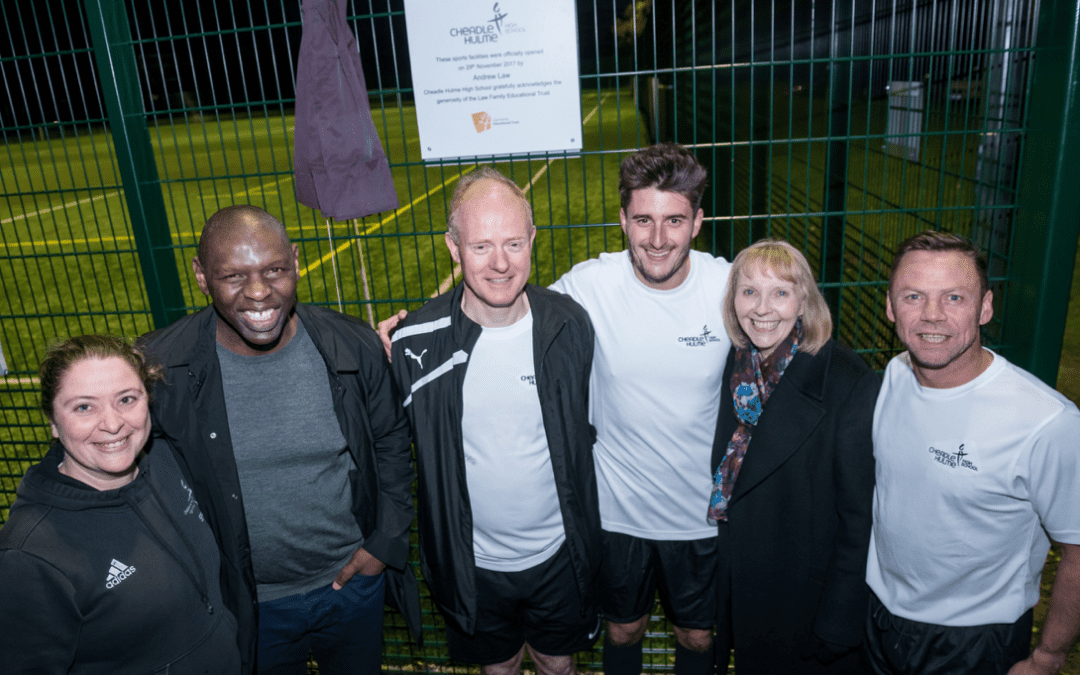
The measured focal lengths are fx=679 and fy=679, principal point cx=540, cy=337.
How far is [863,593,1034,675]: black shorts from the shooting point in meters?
2.14

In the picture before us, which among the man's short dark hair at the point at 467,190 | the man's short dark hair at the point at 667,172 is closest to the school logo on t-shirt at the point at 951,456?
the man's short dark hair at the point at 667,172

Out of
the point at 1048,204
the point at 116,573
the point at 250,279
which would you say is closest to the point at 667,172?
the point at 250,279

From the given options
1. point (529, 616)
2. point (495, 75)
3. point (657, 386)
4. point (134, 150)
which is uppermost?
point (495, 75)

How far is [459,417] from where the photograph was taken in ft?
8.24

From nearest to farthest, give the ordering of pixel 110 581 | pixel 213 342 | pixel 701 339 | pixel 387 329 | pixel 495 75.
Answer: pixel 110 581, pixel 213 342, pixel 701 339, pixel 387 329, pixel 495 75

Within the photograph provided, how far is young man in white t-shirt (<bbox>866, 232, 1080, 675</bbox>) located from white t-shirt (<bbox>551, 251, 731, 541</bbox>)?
675 millimetres

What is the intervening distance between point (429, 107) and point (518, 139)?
42cm

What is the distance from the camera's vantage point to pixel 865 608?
7.89ft

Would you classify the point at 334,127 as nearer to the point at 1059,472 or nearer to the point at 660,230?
the point at 660,230

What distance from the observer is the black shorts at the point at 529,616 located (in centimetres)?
271

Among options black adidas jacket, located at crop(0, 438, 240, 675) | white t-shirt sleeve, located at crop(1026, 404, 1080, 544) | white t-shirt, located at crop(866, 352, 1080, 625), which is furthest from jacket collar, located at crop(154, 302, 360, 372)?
white t-shirt sleeve, located at crop(1026, 404, 1080, 544)

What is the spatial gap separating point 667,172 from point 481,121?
92 cm

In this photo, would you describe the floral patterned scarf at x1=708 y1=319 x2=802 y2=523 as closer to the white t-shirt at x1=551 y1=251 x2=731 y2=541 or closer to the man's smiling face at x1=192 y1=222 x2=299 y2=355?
the white t-shirt at x1=551 y1=251 x2=731 y2=541

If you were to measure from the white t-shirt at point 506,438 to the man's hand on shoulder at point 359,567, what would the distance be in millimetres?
428
